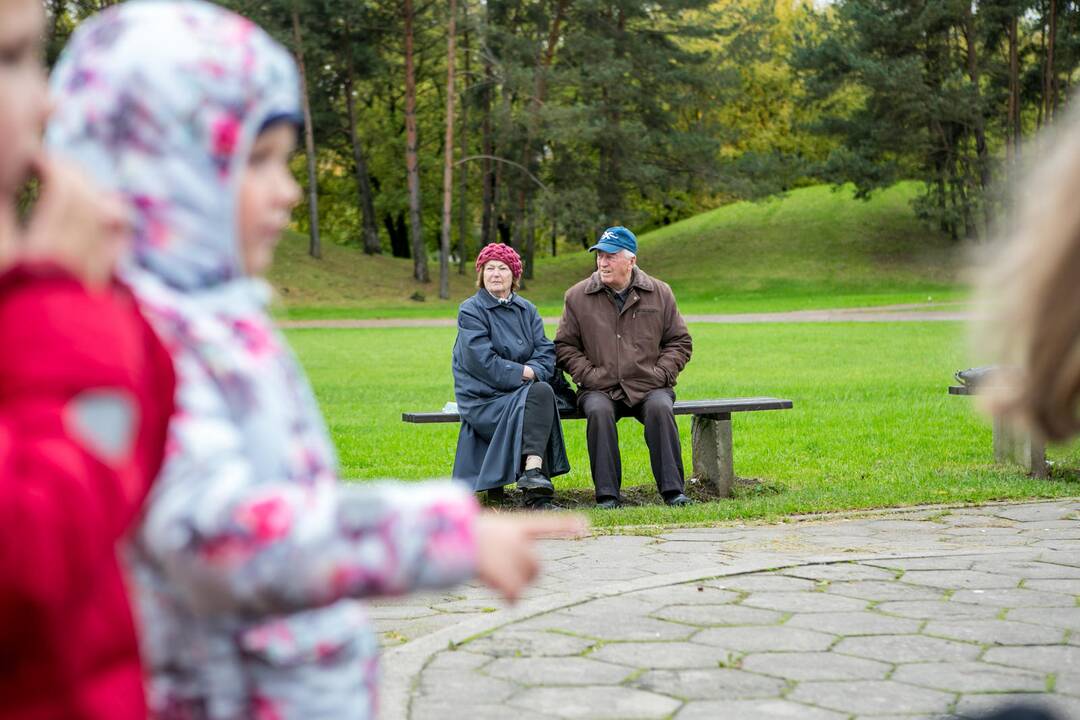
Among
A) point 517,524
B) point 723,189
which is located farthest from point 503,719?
point 723,189

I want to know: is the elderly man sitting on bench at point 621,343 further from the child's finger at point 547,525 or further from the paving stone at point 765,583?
the child's finger at point 547,525

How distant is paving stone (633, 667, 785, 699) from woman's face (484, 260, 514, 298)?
5129 millimetres

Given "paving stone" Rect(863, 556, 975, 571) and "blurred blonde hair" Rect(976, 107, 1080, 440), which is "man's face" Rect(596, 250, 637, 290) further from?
"blurred blonde hair" Rect(976, 107, 1080, 440)

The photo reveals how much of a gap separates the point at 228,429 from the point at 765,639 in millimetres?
3855

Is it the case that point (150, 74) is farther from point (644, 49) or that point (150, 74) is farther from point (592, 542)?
A: point (644, 49)

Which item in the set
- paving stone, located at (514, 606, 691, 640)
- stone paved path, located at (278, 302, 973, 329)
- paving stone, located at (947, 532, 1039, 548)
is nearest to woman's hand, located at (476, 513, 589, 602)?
paving stone, located at (514, 606, 691, 640)

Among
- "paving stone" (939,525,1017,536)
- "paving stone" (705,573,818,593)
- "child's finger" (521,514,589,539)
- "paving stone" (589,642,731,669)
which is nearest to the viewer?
"child's finger" (521,514,589,539)

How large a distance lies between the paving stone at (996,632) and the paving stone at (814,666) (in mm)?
509

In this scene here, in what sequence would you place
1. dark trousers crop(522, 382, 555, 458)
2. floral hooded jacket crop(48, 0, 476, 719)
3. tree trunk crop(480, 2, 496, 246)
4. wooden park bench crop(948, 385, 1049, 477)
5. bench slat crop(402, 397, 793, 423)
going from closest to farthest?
floral hooded jacket crop(48, 0, 476, 719) → dark trousers crop(522, 382, 555, 458) → bench slat crop(402, 397, 793, 423) → wooden park bench crop(948, 385, 1049, 477) → tree trunk crop(480, 2, 496, 246)

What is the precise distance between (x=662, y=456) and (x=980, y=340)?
25.3ft

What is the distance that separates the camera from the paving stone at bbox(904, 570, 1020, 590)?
19.7 ft

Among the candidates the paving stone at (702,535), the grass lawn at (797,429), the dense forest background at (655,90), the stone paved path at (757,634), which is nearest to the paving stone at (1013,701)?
the stone paved path at (757,634)

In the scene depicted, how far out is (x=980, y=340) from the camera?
1.56 m

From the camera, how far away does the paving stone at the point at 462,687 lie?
4460 millimetres
